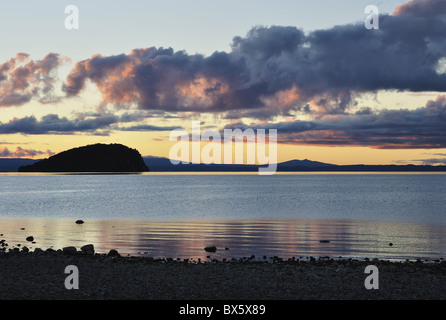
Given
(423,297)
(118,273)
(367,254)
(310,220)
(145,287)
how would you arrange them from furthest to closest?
(310,220)
(367,254)
(118,273)
(145,287)
(423,297)

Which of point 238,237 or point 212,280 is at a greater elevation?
point 212,280

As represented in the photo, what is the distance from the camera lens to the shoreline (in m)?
17.8

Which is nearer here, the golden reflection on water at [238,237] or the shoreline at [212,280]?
the shoreline at [212,280]

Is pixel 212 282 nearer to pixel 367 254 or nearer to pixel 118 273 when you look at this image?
pixel 118 273

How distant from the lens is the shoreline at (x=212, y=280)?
1781cm

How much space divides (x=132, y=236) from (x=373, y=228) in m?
25.6

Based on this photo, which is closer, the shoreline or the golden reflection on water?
the shoreline

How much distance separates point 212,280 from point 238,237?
2205 cm

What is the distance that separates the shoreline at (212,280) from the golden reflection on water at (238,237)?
5.71m

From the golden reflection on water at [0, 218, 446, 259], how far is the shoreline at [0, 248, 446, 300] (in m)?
5.71

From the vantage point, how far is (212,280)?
20.8 meters

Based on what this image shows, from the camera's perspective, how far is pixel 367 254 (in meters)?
32.4
